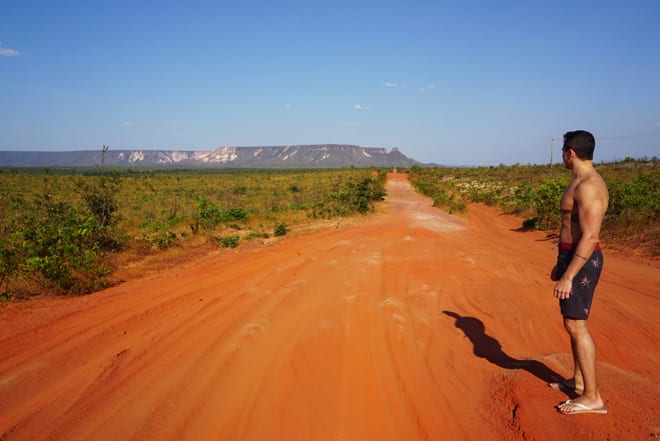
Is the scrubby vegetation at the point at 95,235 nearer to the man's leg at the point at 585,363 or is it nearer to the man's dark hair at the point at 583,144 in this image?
the man's leg at the point at 585,363

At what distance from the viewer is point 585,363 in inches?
104

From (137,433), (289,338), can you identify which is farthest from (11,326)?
(289,338)

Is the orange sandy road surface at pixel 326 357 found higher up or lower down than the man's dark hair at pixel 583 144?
lower down

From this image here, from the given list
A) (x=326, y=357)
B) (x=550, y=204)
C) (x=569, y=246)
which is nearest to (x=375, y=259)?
(x=326, y=357)

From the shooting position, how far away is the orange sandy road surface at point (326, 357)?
8.70 feet

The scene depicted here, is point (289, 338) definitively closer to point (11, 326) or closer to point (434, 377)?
point (434, 377)

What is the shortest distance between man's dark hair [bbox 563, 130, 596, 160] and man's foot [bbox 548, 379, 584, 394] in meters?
1.67

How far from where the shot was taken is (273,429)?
2607mm

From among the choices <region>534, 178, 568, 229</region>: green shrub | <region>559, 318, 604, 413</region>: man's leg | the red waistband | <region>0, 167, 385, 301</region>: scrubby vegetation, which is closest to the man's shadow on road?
<region>559, 318, 604, 413</region>: man's leg

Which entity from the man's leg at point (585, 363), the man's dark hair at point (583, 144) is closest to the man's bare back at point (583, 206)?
the man's dark hair at point (583, 144)

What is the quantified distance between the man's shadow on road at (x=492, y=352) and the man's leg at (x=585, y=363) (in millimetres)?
428

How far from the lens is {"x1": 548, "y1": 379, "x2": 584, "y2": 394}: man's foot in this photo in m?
2.83

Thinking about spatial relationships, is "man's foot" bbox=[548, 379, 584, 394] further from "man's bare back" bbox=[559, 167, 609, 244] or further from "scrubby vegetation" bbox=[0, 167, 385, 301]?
"scrubby vegetation" bbox=[0, 167, 385, 301]

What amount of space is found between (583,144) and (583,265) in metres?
0.87
